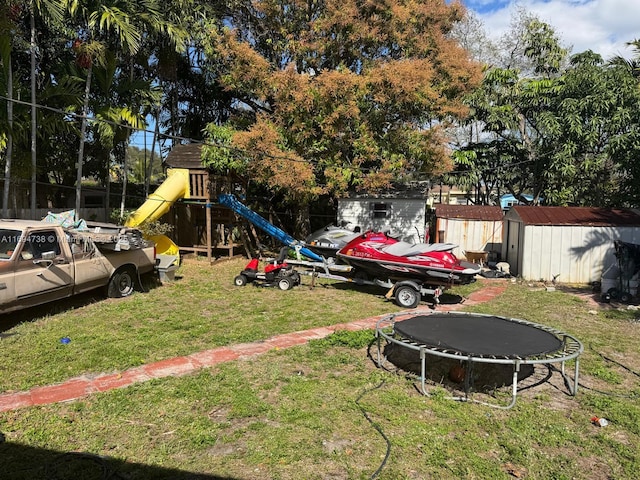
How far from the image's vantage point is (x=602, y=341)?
7.29 meters

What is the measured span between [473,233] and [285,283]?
906cm

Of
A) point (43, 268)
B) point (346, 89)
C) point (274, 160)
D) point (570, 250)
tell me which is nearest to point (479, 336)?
point (43, 268)

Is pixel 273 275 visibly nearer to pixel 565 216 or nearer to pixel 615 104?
pixel 565 216

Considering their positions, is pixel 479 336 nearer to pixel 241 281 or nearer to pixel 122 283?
pixel 241 281

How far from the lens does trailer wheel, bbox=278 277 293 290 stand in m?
11.0

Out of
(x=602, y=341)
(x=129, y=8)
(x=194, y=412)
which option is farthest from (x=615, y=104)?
(x=194, y=412)

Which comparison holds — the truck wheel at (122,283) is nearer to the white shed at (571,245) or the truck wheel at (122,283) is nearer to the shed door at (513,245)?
the white shed at (571,245)

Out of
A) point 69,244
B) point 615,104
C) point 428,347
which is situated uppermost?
point 615,104

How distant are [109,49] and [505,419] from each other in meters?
14.7

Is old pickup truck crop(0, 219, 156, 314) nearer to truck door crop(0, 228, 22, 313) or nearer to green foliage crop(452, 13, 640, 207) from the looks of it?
truck door crop(0, 228, 22, 313)

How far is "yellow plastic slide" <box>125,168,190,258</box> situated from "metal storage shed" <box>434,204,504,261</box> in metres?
9.56

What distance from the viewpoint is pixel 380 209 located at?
701 inches

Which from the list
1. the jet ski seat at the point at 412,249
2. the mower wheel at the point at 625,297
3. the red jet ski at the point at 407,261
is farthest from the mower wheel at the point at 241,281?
the mower wheel at the point at 625,297

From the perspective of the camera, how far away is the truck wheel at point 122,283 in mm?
9281
